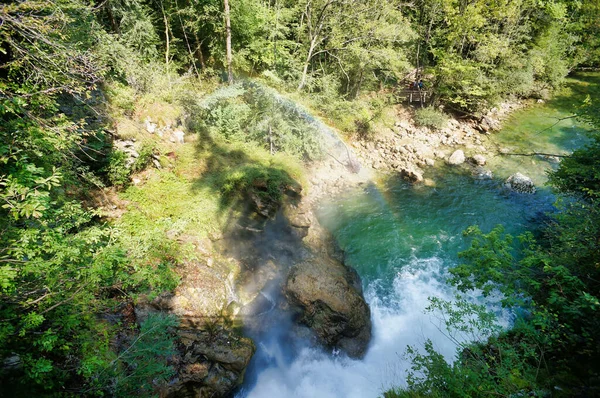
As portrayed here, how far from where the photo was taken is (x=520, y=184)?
1364 cm

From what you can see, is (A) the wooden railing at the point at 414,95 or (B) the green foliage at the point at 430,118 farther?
(A) the wooden railing at the point at 414,95

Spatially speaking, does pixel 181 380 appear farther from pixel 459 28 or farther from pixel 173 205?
pixel 459 28

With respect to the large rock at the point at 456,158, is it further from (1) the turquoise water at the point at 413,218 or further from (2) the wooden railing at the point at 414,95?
(2) the wooden railing at the point at 414,95

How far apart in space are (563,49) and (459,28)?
15.6 meters

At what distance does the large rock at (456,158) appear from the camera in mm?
16125

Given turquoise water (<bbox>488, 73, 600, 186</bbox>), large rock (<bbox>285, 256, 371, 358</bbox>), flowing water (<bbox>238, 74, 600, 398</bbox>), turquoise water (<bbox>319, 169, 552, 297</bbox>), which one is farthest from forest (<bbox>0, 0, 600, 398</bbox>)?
turquoise water (<bbox>488, 73, 600, 186</bbox>)

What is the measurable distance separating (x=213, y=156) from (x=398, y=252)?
8623mm

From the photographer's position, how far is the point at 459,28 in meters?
16.7

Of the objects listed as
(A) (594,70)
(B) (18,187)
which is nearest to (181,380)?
(B) (18,187)

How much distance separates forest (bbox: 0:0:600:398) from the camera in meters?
3.54

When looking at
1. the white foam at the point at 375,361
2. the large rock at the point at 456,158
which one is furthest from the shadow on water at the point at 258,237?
the large rock at the point at 456,158

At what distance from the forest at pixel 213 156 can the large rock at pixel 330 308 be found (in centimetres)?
169

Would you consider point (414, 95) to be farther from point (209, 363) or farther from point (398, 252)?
point (209, 363)

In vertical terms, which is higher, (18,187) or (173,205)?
(18,187)
